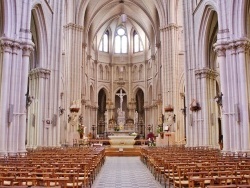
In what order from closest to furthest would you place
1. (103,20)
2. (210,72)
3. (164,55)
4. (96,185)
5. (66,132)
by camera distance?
(96,185)
(210,72)
(66,132)
(164,55)
(103,20)

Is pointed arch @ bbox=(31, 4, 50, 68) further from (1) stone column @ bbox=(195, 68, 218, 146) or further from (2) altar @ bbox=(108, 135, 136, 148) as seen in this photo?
(2) altar @ bbox=(108, 135, 136, 148)

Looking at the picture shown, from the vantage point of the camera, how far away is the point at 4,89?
15148mm

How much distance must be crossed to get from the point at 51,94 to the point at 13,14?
759 cm

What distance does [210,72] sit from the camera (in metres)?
22.2

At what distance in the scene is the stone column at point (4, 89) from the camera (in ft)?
48.4

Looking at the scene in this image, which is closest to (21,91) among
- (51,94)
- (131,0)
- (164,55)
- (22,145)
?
(22,145)

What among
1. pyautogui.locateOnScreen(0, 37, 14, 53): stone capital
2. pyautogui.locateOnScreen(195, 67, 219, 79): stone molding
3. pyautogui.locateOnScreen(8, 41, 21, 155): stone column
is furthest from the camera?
pyautogui.locateOnScreen(195, 67, 219, 79): stone molding

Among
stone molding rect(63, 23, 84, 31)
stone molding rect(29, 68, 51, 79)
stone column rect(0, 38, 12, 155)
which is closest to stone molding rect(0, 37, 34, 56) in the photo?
stone column rect(0, 38, 12, 155)

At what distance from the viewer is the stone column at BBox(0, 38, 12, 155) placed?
48.4ft

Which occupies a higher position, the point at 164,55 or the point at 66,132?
the point at 164,55

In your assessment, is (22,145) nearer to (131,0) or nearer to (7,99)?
(7,99)

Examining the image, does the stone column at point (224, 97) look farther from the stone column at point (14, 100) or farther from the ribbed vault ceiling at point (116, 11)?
the ribbed vault ceiling at point (116, 11)

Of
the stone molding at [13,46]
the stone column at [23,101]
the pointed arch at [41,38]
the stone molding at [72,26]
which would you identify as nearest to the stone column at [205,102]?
the pointed arch at [41,38]

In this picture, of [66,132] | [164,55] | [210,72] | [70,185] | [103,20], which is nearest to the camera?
[70,185]
